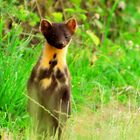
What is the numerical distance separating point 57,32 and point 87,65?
2.71m

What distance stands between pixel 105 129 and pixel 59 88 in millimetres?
1193

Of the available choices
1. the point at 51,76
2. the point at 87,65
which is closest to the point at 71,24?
the point at 51,76

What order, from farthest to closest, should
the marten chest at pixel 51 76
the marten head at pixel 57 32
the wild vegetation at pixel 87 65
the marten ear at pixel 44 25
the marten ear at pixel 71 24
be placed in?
the marten ear at pixel 71 24 → the marten ear at pixel 44 25 → the marten head at pixel 57 32 → the marten chest at pixel 51 76 → the wild vegetation at pixel 87 65

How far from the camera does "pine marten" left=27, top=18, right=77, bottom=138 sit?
25.8 ft

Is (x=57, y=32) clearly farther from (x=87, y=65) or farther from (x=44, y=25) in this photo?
(x=87, y=65)

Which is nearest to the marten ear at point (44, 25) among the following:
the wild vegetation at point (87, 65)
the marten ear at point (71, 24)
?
the marten ear at point (71, 24)

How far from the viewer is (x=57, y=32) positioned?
318 inches

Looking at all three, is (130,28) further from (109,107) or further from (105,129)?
(105,129)

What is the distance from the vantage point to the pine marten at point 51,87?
7.88 m

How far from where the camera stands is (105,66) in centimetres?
1095

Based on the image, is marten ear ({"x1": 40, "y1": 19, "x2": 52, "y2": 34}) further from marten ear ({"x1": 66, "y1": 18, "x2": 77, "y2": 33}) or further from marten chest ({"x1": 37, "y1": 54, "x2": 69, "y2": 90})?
marten chest ({"x1": 37, "y1": 54, "x2": 69, "y2": 90})

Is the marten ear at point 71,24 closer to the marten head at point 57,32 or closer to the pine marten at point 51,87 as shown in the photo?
the marten head at point 57,32

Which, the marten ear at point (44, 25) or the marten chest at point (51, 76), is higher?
the marten ear at point (44, 25)

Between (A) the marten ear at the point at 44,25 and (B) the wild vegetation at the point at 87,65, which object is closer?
(B) the wild vegetation at the point at 87,65
